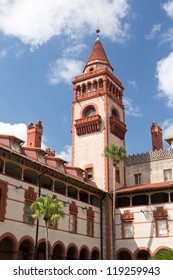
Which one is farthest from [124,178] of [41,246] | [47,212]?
[47,212]

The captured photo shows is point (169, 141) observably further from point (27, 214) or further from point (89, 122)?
point (27, 214)

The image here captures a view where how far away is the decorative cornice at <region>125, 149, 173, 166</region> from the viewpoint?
157 ft

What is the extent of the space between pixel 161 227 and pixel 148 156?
11967mm

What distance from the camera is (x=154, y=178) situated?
47.8 meters

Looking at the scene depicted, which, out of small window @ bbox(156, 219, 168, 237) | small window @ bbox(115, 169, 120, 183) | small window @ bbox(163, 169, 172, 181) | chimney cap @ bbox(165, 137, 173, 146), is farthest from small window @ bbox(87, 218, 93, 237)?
chimney cap @ bbox(165, 137, 173, 146)

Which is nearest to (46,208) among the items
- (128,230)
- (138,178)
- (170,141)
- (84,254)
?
(84,254)

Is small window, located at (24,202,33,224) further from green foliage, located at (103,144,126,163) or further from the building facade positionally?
green foliage, located at (103,144,126,163)

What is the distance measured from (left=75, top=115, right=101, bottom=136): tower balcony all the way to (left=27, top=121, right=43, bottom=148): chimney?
593 cm

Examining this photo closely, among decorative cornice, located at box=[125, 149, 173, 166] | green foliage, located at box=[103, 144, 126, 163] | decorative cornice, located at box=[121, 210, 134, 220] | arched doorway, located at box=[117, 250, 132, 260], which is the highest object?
decorative cornice, located at box=[125, 149, 173, 166]

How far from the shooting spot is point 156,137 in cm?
5181

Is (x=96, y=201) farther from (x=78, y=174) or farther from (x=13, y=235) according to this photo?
(x=13, y=235)

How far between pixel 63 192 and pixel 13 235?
36.4ft
